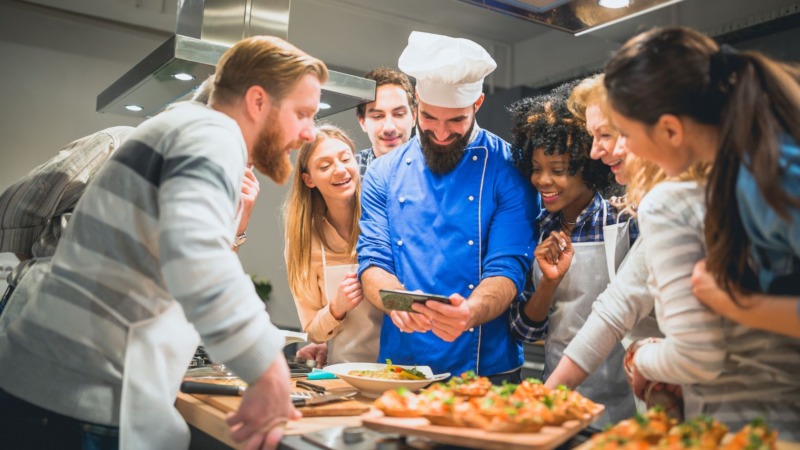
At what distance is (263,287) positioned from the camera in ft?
17.2

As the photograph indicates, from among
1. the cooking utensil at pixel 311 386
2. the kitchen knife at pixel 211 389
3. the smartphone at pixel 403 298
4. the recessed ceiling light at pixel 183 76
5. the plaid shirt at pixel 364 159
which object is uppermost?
the recessed ceiling light at pixel 183 76

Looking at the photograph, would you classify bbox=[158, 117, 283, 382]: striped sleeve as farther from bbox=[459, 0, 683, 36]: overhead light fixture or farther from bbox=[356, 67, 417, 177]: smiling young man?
bbox=[356, 67, 417, 177]: smiling young man

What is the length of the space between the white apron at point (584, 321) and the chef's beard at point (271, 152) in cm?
97

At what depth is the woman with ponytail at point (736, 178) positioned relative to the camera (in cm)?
102

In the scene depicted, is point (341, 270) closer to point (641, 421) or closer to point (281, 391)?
point (281, 391)

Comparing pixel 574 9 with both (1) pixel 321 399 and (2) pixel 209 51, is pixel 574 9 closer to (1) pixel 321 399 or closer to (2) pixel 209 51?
(2) pixel 209 51

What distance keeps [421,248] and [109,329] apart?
107cm

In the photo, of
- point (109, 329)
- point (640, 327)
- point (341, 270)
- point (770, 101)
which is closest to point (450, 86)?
point (341, 270)

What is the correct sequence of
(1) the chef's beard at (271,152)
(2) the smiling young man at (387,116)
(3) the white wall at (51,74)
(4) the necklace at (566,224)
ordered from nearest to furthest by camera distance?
(1) the chef's beard at (271,152) → (4) the necklace at (566,224) → (2) the smiling young man at (387,116) → (3) the white wall at (51,74)

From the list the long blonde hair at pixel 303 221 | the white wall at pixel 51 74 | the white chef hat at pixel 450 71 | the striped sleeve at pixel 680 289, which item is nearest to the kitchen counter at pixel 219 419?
the striped sleeve at pixel 680 289

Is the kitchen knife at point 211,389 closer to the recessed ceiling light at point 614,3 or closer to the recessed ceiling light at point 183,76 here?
the recessed ceiling light at point 183,76

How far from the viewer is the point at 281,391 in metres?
1.15

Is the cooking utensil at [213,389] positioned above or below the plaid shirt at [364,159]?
below

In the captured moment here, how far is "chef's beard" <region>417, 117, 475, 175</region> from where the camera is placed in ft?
7.04
